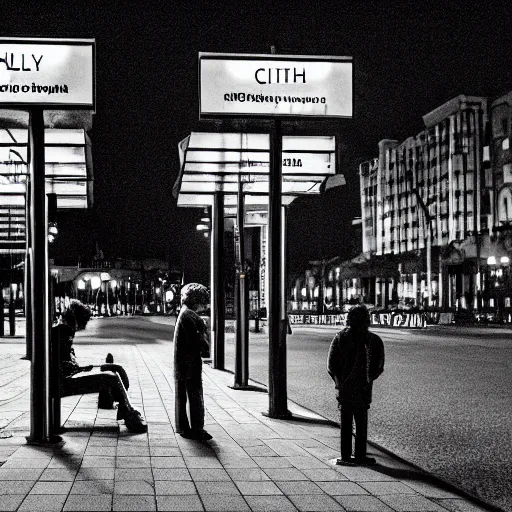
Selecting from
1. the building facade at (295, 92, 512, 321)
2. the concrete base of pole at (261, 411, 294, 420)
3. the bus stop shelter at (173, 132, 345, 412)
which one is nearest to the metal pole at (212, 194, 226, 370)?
the bus stop shelter at (173, 132, 345, 412)

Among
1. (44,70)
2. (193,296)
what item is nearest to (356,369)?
(193,296)

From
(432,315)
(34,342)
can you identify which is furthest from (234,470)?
(432,315)

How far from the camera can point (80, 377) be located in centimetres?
947

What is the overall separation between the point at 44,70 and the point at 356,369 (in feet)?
14.0

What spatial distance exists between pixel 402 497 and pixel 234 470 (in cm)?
151

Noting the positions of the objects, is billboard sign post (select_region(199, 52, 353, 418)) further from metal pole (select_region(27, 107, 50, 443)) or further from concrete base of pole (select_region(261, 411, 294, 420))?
concrete base of pole (select_region(261, 411, 294, 420))

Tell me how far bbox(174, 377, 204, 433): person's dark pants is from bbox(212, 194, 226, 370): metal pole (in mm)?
9852

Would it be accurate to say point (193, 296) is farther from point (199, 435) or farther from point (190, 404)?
point (199, 435)

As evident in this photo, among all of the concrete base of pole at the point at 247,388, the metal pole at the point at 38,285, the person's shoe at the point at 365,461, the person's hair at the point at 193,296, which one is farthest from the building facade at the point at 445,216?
the metal pole at the point at 38,285

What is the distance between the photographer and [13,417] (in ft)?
34.2

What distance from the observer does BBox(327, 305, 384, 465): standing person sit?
7.67 metres

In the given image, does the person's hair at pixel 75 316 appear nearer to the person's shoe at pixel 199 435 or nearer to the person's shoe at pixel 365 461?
the person's shoe at pixel 199 435

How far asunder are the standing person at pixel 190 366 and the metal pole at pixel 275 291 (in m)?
1.86

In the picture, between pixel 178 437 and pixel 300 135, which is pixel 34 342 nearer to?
pixel 178 437
